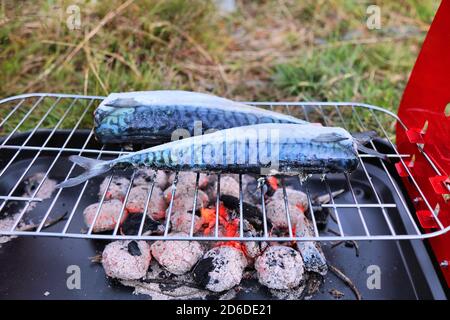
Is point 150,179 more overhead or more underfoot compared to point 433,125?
more underfoot

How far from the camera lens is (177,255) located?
2.08 m

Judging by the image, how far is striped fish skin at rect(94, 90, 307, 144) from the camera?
2322 mm

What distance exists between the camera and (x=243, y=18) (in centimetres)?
546

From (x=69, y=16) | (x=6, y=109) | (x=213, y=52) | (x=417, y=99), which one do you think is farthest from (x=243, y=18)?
(x=417, y=99)

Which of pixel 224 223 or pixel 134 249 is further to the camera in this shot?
pixel 224 223

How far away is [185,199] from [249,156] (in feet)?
1.85

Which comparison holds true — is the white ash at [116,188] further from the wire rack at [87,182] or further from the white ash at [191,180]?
the white ash at [191,180]

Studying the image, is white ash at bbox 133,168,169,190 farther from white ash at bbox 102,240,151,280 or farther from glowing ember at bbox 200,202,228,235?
white ash at bbox 102,240,151,280

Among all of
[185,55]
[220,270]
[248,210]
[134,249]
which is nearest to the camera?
[220,270]

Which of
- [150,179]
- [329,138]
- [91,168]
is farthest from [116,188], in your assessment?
[329,138]

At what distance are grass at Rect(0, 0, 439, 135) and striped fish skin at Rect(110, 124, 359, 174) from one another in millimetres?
1394

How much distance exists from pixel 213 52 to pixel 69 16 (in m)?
1.45

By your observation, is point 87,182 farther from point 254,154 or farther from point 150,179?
point 254,154

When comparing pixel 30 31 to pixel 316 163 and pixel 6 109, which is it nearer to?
pixel 6 109
